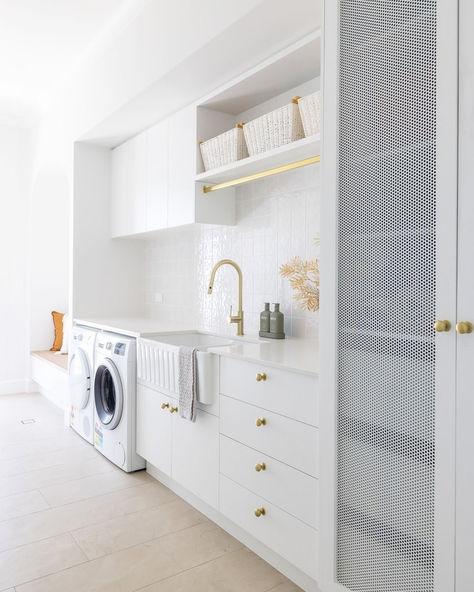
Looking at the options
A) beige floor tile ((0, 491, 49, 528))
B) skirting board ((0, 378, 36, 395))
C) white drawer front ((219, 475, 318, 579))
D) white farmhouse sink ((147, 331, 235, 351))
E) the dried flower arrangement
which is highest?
the dried flower arrangement

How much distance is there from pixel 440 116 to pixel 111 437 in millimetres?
2777

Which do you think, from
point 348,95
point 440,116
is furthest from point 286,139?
point 440,116

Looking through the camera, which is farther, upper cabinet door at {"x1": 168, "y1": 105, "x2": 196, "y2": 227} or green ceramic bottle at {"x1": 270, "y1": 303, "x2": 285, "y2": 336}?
upper cabinet door at {"x1": 168, "y1": 105, "x2": 196, "y2": 227}

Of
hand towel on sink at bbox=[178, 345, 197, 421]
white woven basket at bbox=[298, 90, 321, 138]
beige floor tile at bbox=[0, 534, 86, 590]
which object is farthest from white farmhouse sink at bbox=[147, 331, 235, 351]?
white woven basket at bbox=[298, 90, 321, 138]

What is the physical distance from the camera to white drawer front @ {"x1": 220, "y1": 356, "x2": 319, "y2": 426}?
175 centimetres

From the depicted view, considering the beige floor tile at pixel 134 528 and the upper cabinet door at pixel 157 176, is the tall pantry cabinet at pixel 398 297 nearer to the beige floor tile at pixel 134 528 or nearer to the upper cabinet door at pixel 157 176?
the beige floor tile at pixel 134 528

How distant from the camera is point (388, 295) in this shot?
4.75 ft

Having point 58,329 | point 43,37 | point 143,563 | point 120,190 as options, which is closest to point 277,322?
point 143,563

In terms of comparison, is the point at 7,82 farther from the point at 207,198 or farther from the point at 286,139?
the point at 286,139

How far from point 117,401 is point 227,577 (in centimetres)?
144

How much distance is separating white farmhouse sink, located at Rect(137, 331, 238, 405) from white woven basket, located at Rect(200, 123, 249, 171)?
1051 millimetres

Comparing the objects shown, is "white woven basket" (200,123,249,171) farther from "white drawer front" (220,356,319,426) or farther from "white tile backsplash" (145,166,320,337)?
"white drawer front" (220,356,319,426)

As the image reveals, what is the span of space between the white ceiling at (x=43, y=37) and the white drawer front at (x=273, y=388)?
7.49 ft

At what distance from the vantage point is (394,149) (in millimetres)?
1427
